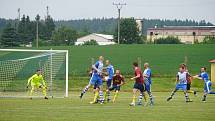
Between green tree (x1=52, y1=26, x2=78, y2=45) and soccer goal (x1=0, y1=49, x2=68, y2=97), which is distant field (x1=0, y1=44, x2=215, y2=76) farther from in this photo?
green tree (x1=52, y1=26, x2=78, y2=45)

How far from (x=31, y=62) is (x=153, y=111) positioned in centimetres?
2216

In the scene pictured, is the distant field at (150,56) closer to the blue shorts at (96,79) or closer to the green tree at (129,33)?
the blue shorts at (96,79)

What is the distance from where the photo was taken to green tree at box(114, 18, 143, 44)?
122 metres

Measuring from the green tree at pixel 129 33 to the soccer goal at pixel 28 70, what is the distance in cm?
7610

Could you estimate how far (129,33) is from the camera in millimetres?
123750

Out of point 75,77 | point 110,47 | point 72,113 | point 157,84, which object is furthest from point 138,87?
point 110,47

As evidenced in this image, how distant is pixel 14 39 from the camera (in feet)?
334

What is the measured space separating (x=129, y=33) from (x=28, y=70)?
78455 millimetres

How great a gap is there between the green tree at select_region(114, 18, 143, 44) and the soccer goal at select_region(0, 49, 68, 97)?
250 feet

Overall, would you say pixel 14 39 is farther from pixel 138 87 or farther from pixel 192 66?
pixel 138 87

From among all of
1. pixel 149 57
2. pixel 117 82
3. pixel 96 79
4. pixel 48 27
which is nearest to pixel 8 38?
pixel 149 57

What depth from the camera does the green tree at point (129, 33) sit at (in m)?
Answer: 122

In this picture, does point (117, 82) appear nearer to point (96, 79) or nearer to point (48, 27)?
point (96, 79)

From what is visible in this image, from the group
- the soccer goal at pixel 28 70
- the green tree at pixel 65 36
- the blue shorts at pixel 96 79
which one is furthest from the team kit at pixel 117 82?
the green tree at pixel 65 36
